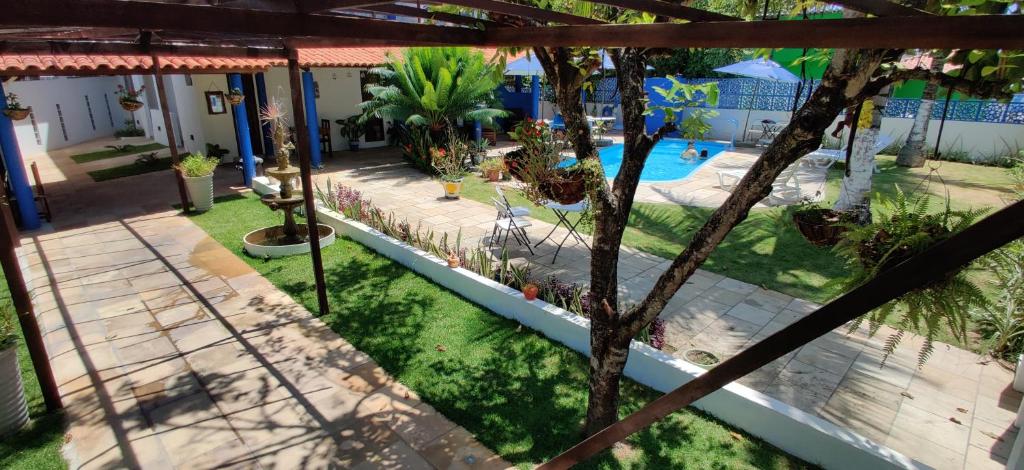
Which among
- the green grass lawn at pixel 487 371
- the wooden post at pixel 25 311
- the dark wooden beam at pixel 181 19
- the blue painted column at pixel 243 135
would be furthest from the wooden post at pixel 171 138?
the dark wooden beam at pixel 181 19

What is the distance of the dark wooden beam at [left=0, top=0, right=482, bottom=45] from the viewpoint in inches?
68.9

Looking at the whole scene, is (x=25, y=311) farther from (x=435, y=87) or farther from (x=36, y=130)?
(x=36, y=130)

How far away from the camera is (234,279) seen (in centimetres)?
716

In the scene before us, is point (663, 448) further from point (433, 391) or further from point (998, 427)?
point (998, 427)

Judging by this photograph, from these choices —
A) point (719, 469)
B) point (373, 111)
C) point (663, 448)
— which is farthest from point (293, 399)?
point (373, 111)

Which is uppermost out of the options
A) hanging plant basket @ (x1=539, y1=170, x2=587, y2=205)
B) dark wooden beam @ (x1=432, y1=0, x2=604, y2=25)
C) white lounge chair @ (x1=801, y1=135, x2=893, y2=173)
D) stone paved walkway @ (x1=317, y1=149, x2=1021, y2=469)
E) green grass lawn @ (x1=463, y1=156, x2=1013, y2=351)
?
dark wooden beam @ (x1=432, y1=0, x2=604, y2=25)

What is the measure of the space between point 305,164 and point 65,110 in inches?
785

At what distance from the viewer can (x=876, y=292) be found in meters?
1.33

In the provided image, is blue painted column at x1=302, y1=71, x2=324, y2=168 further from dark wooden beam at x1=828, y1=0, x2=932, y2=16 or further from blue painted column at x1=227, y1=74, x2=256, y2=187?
dark wooden beam at x1=828, y1=0, x2=932, y2=16

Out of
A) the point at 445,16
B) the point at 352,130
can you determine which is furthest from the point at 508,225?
the point at 352,130

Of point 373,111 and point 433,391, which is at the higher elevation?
point 373,111

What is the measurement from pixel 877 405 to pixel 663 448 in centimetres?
198

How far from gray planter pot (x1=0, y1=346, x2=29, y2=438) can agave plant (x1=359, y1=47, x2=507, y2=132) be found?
10.4 m

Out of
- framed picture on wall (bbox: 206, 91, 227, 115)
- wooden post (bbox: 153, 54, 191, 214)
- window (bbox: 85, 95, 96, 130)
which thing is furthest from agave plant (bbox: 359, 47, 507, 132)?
window (bbox: 85, 95, 96, 130)
